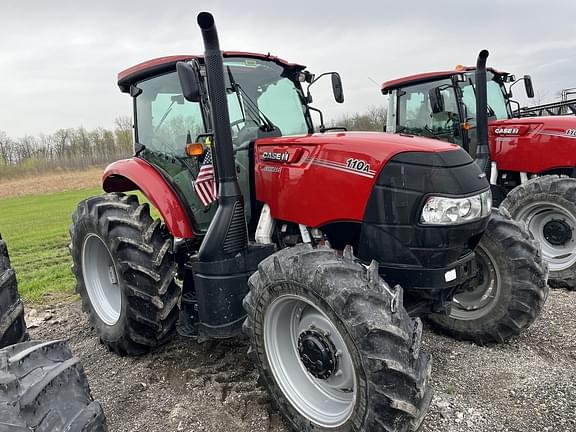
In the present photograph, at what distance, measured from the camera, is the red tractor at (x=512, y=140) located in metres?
5.20

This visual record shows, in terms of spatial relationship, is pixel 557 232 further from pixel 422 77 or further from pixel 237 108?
pixel 237 108

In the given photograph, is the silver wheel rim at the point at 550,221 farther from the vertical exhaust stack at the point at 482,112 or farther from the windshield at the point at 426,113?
the windshield at the point at 426,113

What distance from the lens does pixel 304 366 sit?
2734 millimetres

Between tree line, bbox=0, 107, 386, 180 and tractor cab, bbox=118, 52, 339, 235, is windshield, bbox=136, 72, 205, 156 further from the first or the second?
tree line, bbox=0, 107, 386, 180

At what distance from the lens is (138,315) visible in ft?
11.2

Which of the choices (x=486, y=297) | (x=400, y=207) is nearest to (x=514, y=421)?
(x=486, y=297)

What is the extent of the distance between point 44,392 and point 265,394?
1.70 metres

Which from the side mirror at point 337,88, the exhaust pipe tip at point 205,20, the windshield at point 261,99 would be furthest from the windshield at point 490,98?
the exhaust pipe tip at point 205,20

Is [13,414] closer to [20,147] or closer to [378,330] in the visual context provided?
[378,330]

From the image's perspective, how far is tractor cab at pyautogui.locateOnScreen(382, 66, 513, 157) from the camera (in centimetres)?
615

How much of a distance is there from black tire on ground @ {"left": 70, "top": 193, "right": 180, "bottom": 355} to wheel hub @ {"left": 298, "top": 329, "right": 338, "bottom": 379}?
125 cm

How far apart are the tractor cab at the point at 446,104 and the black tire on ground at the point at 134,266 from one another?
384 cm

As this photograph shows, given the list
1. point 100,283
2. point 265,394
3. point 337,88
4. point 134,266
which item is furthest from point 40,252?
point 265,394

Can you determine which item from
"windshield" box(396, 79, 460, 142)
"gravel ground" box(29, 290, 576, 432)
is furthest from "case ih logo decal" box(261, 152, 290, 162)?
"windshield" box(396, 79, 460, 142)
